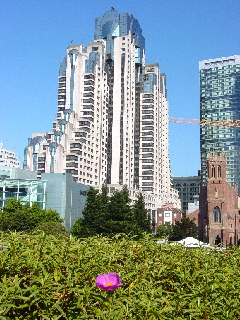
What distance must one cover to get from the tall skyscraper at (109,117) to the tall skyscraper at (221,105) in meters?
54.9

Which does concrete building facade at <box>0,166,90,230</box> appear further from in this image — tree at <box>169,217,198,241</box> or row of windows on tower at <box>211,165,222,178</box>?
row of windows on tower at <box>211,165,222,178</box>

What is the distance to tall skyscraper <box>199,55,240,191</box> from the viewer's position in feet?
581

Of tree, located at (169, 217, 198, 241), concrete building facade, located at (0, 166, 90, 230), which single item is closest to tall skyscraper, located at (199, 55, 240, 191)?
tree, located at (169, 217, 198, 241)

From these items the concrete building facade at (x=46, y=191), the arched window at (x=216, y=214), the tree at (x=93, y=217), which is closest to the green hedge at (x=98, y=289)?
the tree at (x=93, y=217)

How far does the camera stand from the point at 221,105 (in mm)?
184375

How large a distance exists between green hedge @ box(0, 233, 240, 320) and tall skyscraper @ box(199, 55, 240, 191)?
561 feet

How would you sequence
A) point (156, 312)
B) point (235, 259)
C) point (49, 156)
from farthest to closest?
point (49, 156) < point (235, 259) < point (156, 312)

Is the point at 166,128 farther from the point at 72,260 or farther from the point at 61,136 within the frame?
the point at 72,260

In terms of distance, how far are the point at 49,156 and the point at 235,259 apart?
94.0m

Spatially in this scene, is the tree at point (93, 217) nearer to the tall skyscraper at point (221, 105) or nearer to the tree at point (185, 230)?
the tree at point (185, 230)

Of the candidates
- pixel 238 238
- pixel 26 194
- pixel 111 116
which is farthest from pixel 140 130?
pixel 26 194

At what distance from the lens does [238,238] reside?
271 feet

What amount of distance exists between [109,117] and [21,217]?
6837 centimetres

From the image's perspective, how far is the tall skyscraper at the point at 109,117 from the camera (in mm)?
105438
